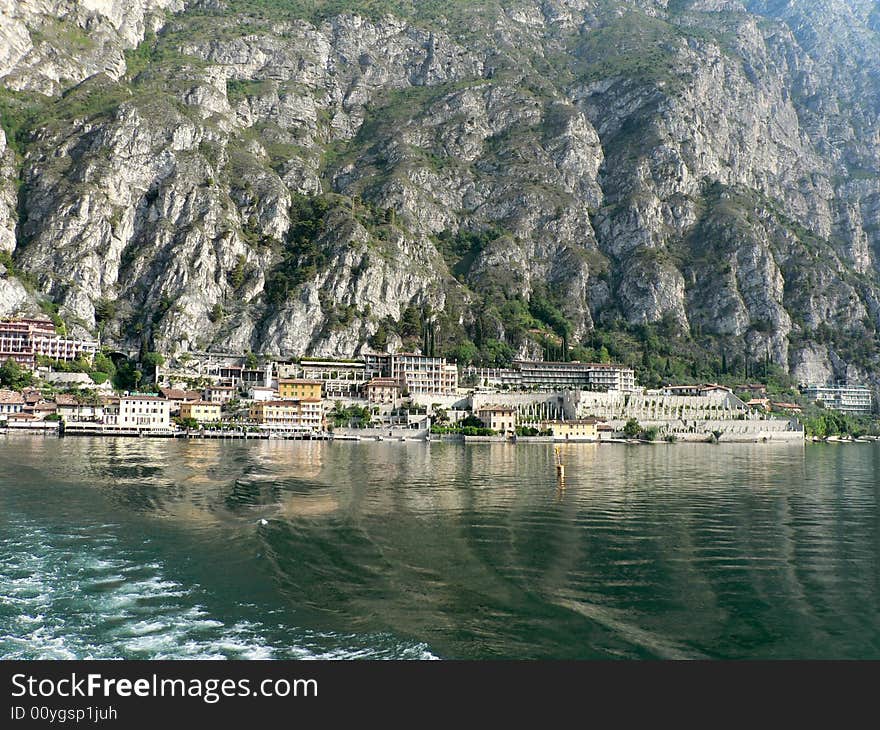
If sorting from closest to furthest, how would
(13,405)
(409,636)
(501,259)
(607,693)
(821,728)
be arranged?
(821,728) → (607,693) → (409,636) → (13,405) → (501,259)

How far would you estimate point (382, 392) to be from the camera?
111750 mm

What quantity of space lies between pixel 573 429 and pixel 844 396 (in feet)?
269

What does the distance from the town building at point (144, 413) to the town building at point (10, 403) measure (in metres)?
11.7

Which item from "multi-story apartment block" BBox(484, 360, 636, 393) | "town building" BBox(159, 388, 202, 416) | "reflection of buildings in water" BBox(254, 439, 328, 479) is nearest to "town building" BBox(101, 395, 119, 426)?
"town building" BBox(159, 388, 202, 416)

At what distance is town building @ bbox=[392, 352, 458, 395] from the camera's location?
120m

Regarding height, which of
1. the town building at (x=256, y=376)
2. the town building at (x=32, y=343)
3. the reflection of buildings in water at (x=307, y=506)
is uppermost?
the town building at (x=32, y=343)

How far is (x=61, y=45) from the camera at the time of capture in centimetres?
16750

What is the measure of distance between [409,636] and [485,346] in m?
129

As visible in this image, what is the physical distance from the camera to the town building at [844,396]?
14638 cm

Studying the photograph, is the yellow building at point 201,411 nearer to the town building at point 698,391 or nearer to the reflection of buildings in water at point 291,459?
the reflection of buildings in water at point 291,459

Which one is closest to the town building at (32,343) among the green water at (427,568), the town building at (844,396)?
the green water at (427,568)

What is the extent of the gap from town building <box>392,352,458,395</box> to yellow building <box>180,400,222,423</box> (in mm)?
31565

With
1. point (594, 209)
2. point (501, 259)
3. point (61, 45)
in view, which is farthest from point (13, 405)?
point (594, 209)

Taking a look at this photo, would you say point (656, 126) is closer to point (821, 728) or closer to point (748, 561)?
point (748, 561)
